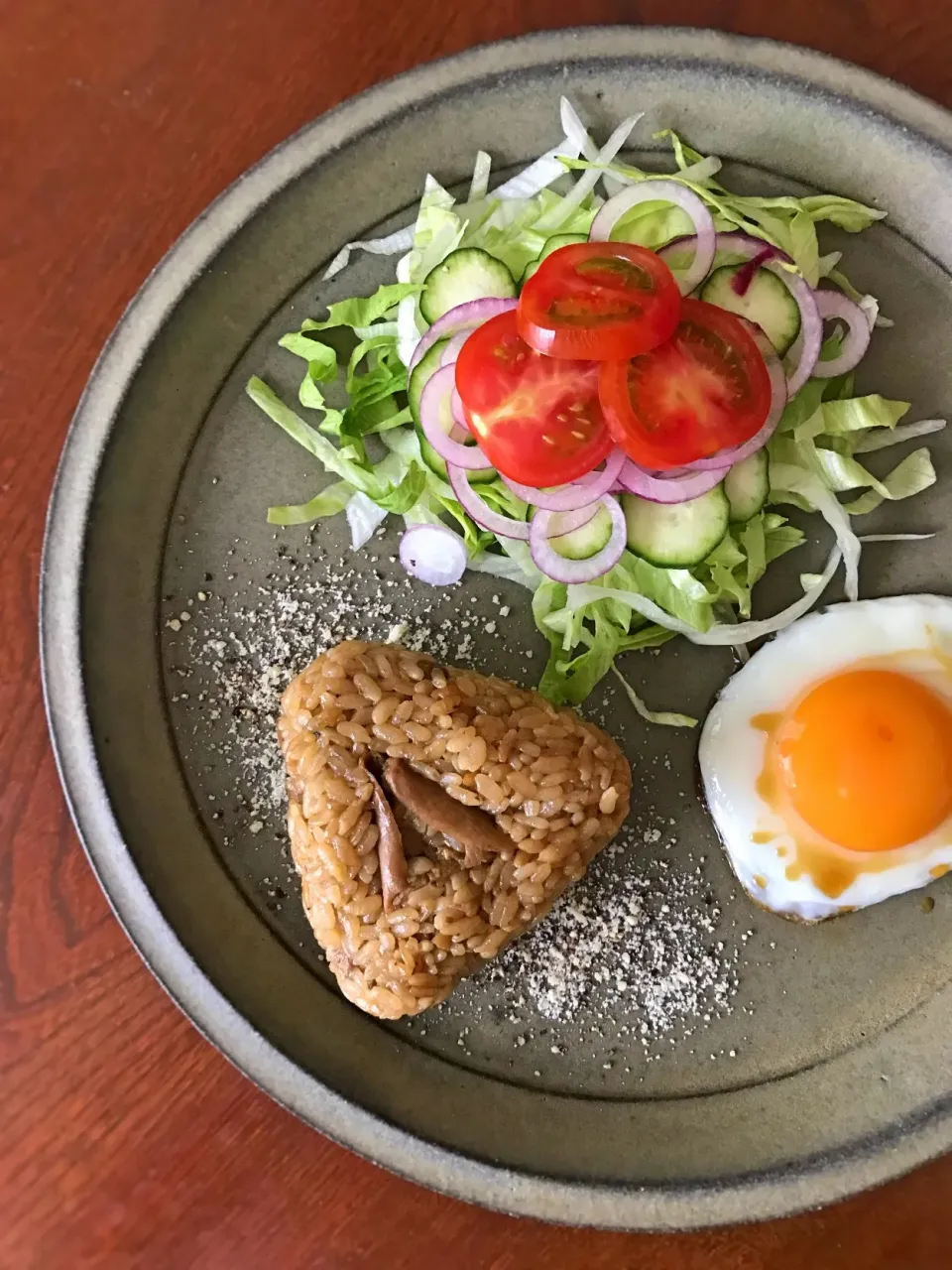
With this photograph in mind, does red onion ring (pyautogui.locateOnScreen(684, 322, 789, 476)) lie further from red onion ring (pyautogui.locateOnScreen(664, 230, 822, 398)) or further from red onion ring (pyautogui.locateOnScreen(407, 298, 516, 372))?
red onion ring (pyautogui.locateOnScreen(407, 298, 516, 372))

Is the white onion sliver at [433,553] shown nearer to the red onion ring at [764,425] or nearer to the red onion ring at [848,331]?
the red onion ring at [764,425]

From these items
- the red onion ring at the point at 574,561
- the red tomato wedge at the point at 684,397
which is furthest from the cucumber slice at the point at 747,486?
the red onion ring at the point at 574,561

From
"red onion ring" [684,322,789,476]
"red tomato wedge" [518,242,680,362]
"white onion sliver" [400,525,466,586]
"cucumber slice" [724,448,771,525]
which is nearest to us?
"red tomato wedge" [518,242,680,362]

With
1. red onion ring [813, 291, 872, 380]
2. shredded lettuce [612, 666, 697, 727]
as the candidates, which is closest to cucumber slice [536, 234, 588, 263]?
red onion ring [813, 291, 872, 380]

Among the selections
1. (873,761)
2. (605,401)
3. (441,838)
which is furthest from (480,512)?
(873,761)

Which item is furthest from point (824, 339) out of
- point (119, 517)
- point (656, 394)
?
point (119, 517)

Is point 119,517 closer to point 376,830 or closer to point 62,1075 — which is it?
point 376,830

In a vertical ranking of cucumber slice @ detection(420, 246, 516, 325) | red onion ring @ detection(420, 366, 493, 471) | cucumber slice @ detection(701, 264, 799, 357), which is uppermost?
cucumber slice @ detection(701, 264, 799, 357)

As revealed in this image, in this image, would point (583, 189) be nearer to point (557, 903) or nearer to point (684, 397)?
point (684, 397)
